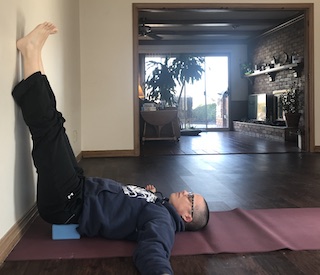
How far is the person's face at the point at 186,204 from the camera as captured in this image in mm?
1630

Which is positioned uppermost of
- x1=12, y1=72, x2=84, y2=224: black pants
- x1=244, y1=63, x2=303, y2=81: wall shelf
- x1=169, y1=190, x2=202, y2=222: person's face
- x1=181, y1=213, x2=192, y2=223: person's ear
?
x1=244, y1=63, x2=303, y2=81: wall shelf

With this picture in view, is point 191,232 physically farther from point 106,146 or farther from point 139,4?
point 139,4

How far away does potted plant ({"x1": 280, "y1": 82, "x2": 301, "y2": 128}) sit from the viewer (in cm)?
725

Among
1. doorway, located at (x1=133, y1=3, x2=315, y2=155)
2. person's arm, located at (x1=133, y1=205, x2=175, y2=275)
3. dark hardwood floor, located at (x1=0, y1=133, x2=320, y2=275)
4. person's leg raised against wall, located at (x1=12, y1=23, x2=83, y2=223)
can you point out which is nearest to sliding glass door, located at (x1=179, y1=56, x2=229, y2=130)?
doorway, located at (x1=133, y1=3, x2=315, y2=155)

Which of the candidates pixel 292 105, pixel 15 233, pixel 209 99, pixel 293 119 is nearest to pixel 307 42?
pixel 293 119

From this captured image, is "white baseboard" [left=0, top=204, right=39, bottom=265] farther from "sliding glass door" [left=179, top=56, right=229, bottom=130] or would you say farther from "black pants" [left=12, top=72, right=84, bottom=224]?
"sliding glass door" [left=179, top=56, right=229, bottom=130]

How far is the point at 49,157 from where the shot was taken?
1.56 meters

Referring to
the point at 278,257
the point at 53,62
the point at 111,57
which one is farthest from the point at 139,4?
the point at 278,257

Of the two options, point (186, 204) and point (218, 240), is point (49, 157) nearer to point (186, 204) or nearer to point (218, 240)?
point (186, 204)

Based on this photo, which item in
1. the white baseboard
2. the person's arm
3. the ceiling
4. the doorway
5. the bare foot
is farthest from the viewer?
the ceiling

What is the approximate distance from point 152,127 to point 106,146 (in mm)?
2454

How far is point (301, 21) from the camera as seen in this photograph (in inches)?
302

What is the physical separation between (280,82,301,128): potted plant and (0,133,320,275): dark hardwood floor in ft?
7.54

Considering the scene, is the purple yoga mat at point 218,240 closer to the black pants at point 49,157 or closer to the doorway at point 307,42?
the black pants at point 49,157
